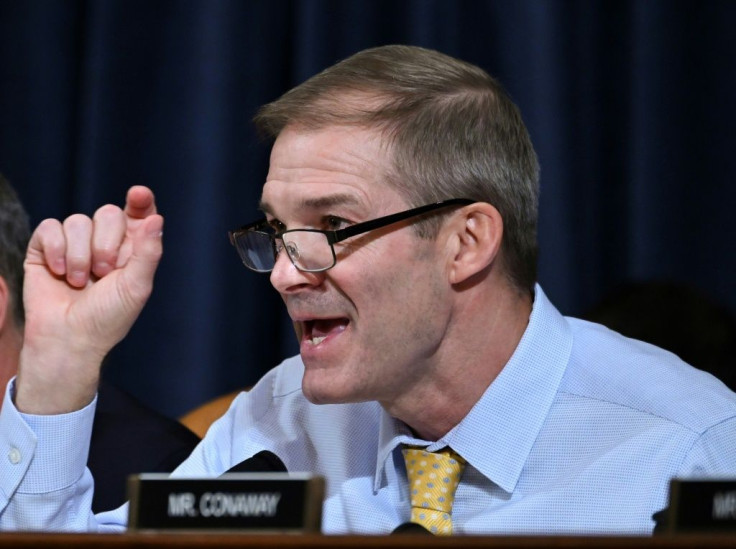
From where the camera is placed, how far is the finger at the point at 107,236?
1557 millimetres

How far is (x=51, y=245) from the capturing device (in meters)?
1.56

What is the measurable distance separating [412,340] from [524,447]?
19cm

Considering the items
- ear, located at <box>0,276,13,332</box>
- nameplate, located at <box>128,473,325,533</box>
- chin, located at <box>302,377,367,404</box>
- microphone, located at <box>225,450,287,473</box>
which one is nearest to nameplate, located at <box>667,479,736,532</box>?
nameplate, located at <box>128,473,325,533</box>

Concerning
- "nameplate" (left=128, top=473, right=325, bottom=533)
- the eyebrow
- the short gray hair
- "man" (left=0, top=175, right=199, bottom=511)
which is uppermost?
the short gray hair

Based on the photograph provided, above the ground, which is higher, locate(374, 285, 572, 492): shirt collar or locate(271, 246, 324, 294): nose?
locate(271, 246, 324, 294): nose

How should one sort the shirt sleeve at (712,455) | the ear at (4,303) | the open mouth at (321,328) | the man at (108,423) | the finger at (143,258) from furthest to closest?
the ear at (4,303) → the man at (108,423) → the finger at (143,258) → the open mouth at (321,328) → the shirt sleeve at (712,455)

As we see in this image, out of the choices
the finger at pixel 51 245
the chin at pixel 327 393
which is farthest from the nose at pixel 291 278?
the finger at pixel 51 245

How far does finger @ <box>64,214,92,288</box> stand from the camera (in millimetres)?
1551

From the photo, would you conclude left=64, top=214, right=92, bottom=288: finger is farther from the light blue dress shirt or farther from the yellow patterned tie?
the yellow patterned tie

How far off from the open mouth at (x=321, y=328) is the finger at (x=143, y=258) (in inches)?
10.1

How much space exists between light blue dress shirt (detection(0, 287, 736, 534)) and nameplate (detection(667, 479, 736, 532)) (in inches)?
14.2

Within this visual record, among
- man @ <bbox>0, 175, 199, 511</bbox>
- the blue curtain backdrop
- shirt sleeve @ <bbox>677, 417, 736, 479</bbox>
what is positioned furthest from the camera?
the blue curtain backdrop

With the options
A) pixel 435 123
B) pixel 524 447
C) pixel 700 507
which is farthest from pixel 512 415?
pixel 700 507

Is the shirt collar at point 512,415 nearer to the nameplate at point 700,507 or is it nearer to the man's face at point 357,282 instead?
the man's face at point 357,282
